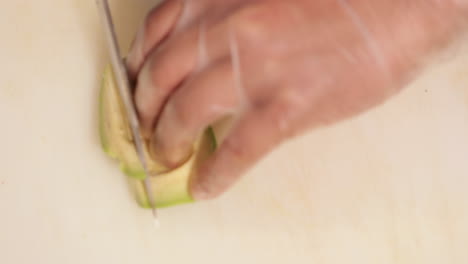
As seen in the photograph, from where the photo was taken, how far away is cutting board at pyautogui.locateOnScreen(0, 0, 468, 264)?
0.88 m

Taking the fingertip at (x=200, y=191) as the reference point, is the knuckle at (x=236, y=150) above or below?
above

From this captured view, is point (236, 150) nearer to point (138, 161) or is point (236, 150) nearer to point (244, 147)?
point (244, 147)

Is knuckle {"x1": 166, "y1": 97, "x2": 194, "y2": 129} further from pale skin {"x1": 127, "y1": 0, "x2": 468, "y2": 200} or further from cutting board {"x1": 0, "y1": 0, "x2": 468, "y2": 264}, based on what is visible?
cutting board {"x1": 0, "y1": 0, "x2": 468, "y2": 264}

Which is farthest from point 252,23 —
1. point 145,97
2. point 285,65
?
point 145,97

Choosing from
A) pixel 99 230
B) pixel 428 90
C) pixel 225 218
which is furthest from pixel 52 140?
pixel 428 90

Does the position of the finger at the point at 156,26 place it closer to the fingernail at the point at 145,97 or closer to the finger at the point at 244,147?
the fingernail at the point at 145,97

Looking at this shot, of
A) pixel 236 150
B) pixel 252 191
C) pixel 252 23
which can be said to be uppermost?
pixel 252 23

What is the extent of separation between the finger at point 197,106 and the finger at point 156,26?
0.28 feet

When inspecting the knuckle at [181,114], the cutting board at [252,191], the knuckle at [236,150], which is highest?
the knuckle at [181,114]

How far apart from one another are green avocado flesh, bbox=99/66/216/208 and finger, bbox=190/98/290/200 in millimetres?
37

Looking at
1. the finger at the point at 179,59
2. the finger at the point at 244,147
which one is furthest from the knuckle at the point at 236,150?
the finger at the point at 179,59

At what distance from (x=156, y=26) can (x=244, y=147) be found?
0.69 ft

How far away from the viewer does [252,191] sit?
35.4 inches

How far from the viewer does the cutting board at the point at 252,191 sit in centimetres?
88
